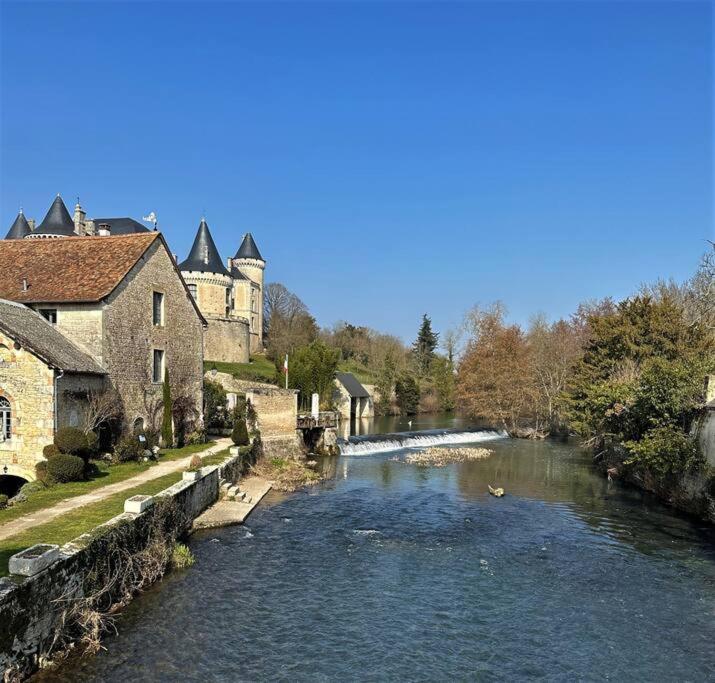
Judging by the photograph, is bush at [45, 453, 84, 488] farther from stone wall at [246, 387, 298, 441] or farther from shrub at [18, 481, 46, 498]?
stone wall at [246, 387, 298, 441]

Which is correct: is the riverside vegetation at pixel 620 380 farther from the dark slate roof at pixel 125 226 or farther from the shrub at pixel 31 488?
the dark slate roof at pixel 125 226

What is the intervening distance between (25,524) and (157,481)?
4979 millimetres

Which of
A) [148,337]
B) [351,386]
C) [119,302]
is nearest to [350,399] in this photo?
[351,386]

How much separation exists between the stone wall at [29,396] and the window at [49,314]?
12.8 ft

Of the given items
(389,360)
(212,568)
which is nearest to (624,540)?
(212,568)

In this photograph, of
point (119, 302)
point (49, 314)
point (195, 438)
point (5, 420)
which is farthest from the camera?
point (195, 438)

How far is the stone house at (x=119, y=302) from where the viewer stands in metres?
20.5

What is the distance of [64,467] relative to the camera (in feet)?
51.5

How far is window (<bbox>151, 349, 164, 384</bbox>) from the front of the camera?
23969 millimetres

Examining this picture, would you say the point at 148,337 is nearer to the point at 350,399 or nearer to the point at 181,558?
the point at 181,558

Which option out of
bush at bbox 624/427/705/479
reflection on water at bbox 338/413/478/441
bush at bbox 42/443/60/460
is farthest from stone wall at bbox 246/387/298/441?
bush at bbox 624/427/705/479

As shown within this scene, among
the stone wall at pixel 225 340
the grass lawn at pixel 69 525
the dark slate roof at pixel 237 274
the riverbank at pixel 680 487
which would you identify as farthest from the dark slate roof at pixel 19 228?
the riverbank at pixel 680 487

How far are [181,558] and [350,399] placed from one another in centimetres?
4101

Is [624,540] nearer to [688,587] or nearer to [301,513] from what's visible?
[688,587]
